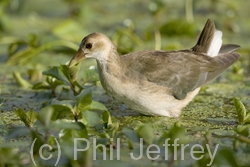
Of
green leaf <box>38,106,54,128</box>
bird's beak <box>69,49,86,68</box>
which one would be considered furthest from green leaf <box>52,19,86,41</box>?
green leaf <box>38,106,54,128</box>

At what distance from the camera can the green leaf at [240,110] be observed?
456cm

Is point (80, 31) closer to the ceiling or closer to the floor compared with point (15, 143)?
closer to the ceiling

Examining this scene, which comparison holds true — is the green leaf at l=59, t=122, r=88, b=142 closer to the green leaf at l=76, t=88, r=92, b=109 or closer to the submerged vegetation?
the submerged vegetation

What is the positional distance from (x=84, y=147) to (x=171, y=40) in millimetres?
4034

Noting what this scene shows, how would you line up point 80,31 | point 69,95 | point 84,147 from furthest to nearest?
point 80,31 < point 69,95 < point 84,147

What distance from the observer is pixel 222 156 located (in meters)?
3.46

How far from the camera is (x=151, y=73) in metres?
5.08

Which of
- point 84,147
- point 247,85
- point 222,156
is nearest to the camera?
point 222,156

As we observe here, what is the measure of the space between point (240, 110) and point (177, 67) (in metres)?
0.87

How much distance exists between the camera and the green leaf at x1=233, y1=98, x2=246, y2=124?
180 inches

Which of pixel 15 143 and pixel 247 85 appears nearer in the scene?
pixel 15 143

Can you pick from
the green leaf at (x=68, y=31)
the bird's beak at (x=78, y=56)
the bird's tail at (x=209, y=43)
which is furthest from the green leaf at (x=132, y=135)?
the green leaf at (x=68, y=31)

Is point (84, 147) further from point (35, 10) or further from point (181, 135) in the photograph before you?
point (35, 10)

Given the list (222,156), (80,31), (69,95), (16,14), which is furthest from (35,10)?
(222,156)
